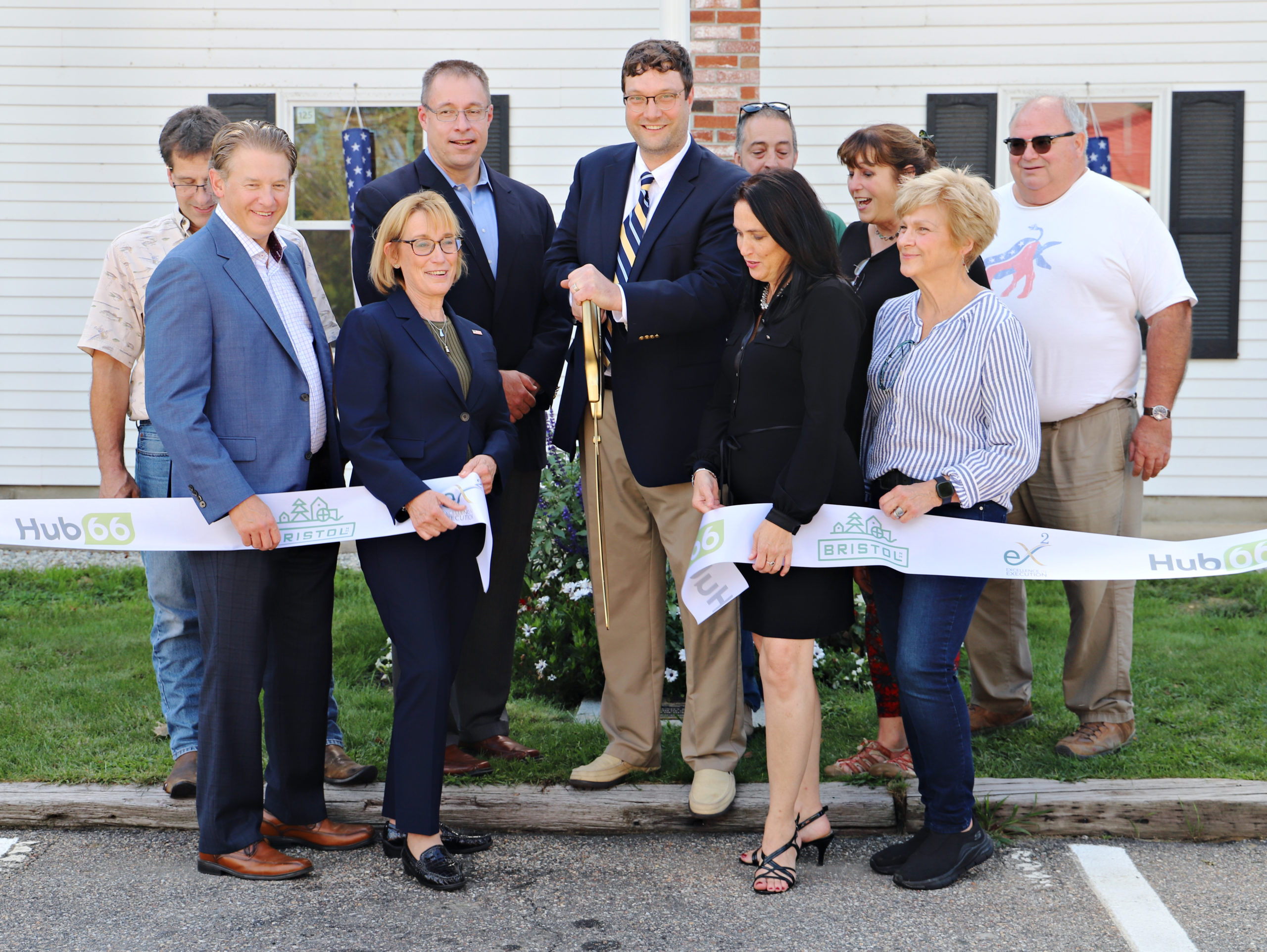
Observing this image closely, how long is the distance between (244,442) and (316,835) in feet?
4.37

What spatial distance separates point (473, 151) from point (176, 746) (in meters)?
2.41

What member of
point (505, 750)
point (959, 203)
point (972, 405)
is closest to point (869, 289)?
point (959, 203)

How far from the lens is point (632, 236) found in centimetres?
406

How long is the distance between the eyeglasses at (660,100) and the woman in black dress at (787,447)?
644 millimetres

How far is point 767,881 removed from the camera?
3502mm

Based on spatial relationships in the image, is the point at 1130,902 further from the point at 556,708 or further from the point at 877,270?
the point at 556,708

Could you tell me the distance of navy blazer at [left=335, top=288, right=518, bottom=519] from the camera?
3570 mm

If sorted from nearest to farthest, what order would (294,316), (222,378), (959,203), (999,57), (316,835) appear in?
(959,203)
(222,378)
(294,316)
(316,835)
(999,57)

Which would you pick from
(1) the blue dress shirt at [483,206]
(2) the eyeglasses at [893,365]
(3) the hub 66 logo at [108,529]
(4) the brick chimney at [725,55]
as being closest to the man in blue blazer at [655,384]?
(1) the blue dress shirt at [483,206]

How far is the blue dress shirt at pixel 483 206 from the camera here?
4.32 metres

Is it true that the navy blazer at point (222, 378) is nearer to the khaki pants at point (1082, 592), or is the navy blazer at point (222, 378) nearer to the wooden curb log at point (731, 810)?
the wooden curb log at point (731, 810)

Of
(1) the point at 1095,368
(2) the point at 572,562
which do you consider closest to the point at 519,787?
(2) the point at 572,562

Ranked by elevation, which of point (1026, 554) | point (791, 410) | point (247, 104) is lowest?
point (1026, 554)

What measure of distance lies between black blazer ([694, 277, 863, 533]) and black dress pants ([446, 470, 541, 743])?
973 millimetres
